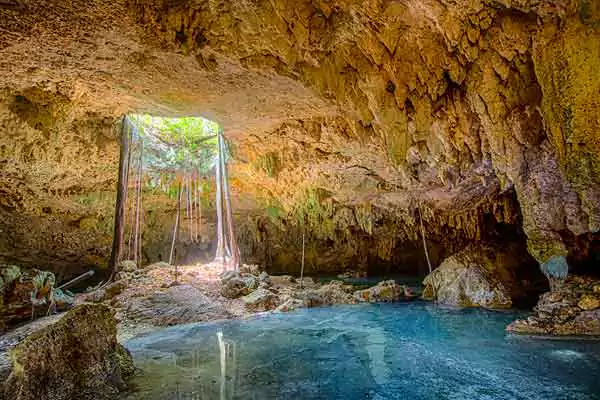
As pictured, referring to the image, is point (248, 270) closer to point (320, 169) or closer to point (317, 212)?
point (320, 169)

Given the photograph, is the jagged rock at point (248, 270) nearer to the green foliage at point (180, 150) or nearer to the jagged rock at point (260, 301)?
the jagged rock at point (260, 301)

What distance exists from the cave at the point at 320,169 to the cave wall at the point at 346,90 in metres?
0.03

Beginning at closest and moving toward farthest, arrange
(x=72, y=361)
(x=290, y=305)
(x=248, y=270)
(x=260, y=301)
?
(x=72, y=361) < (x=260, y=301) < (x=290, y=305) < (x=248, y=270)

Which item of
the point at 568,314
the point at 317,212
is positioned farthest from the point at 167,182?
the point at 568,314

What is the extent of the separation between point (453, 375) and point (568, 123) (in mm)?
3157

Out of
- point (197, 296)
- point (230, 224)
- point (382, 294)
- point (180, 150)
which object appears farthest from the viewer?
point (180, 150)

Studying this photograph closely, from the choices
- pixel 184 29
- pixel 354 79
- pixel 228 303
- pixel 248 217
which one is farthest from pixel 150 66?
pixel 248 217

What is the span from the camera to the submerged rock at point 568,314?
5434 millimetres

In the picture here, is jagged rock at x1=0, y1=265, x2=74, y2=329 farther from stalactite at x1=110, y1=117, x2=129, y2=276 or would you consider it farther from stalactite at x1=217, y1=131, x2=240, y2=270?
stalactite at x1=217, y1=131, x2=240, y2=270

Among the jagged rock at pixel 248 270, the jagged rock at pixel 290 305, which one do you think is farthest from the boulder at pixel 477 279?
the jagged rock at pixel 248 270

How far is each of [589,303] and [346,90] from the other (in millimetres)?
5113

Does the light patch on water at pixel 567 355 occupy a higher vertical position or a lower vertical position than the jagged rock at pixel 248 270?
lower

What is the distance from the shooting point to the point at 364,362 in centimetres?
450

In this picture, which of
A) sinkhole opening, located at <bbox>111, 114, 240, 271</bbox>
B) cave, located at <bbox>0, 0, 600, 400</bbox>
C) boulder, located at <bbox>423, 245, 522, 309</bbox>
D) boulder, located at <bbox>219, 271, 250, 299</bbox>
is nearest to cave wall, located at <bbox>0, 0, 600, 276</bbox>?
cave, located at <bbox>0, 0, 600, 400</bbox>
